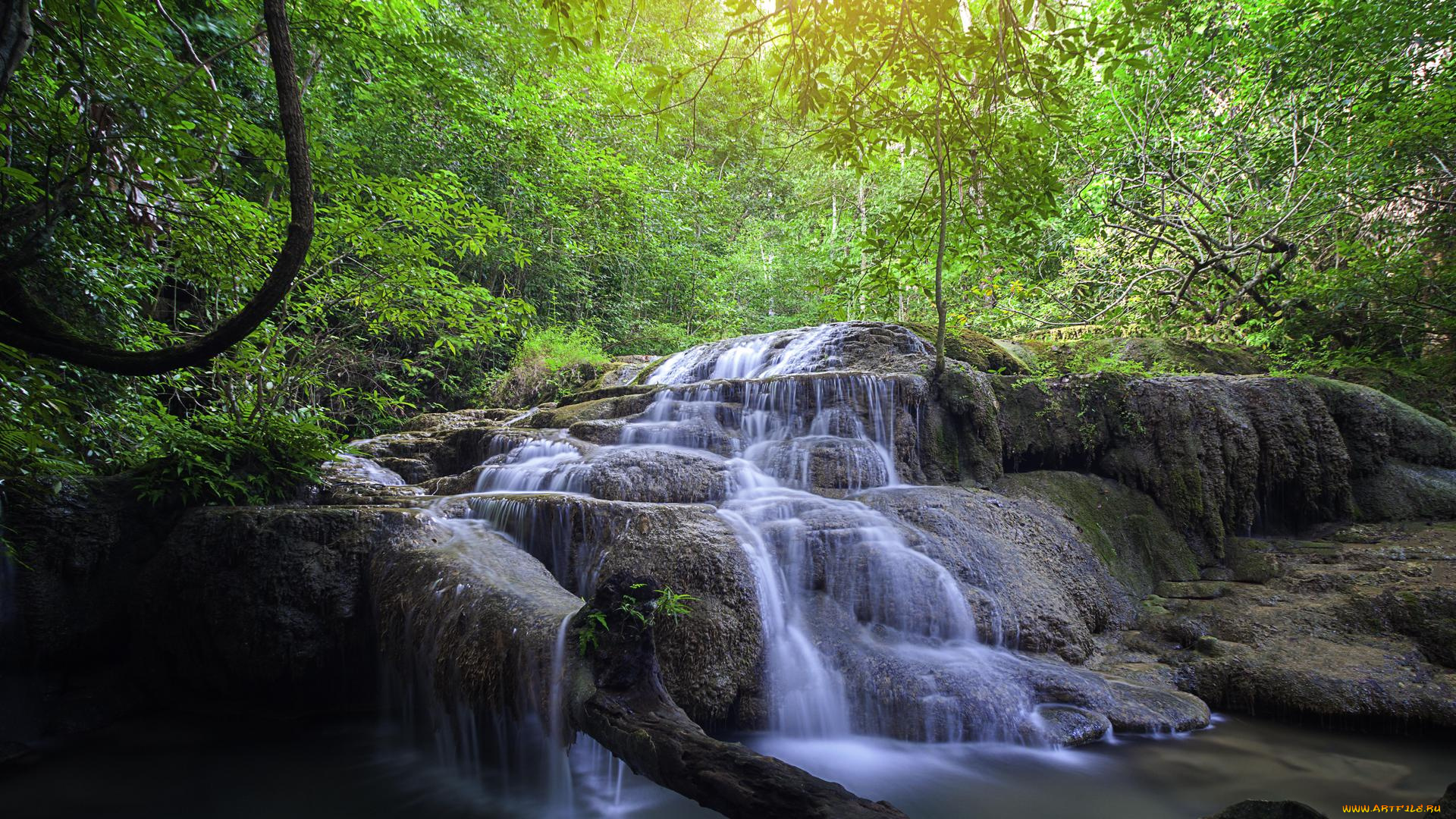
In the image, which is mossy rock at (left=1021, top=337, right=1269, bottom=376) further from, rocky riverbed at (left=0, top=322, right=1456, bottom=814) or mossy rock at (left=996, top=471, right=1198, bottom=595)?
mossy rock at (left=996, top=471, right=1198, bottom=595)

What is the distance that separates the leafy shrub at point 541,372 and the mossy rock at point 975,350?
286 inches

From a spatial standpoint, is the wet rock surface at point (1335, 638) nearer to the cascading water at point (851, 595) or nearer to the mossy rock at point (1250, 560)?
the mossy rock at point (1250, 560)

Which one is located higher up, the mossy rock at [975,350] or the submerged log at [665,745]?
the mossy rock at [975,350]

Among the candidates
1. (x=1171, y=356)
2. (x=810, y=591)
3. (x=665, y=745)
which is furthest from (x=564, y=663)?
(x=1171, y=356)

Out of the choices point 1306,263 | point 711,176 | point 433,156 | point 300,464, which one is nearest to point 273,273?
point 300,464

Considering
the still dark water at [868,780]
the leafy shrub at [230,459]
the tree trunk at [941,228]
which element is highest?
the tree trunk at [941,228]

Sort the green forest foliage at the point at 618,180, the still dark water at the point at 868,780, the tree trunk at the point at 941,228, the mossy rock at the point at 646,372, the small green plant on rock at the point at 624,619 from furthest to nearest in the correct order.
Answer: the mossy rock at the point at 646,372 < the still dark water at the point at 868,780 < the tree trunk at the point at 941,228 < the green forest foliage at the point at 618,180 < the small green plant on rock at the point at 624,619

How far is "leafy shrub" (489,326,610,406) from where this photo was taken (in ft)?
42.8

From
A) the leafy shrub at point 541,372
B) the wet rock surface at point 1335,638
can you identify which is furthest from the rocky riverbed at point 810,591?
the leafy shrub at point 541,372

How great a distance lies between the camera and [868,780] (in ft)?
12.4

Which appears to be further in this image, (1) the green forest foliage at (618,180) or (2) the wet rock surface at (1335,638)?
(2) the wet rock surface at (1335,638)

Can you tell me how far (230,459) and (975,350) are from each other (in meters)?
9.45

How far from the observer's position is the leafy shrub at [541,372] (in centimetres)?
1304

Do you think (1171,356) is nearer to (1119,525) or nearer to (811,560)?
(1119,525)
